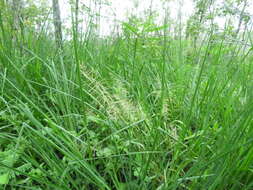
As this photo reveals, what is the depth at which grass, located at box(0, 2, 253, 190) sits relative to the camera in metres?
0.37

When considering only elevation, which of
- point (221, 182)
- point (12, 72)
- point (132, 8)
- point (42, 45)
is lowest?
point (221, 182)

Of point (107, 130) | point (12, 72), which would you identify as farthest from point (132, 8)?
point (107, 130)

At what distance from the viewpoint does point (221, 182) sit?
384 mm

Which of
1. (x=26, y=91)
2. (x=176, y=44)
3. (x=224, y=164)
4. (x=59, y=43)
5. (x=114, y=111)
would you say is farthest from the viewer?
(x=176, y=44)

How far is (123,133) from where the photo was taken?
541 millimetres

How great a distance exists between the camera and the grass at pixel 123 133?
0.37 metres

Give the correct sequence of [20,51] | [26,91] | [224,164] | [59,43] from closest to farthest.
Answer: [224,164] < [26,91] < [20,51] < [59,43]

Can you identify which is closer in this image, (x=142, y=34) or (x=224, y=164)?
(x=224, y=164)

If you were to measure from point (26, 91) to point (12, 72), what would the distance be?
119 millimetres

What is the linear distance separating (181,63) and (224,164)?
0.89 m

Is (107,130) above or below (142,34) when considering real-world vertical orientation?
below

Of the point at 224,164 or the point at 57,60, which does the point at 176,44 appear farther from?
the point at 224,164

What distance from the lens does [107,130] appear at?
0.63m

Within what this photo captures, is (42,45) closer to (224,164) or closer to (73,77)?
(73,77)
